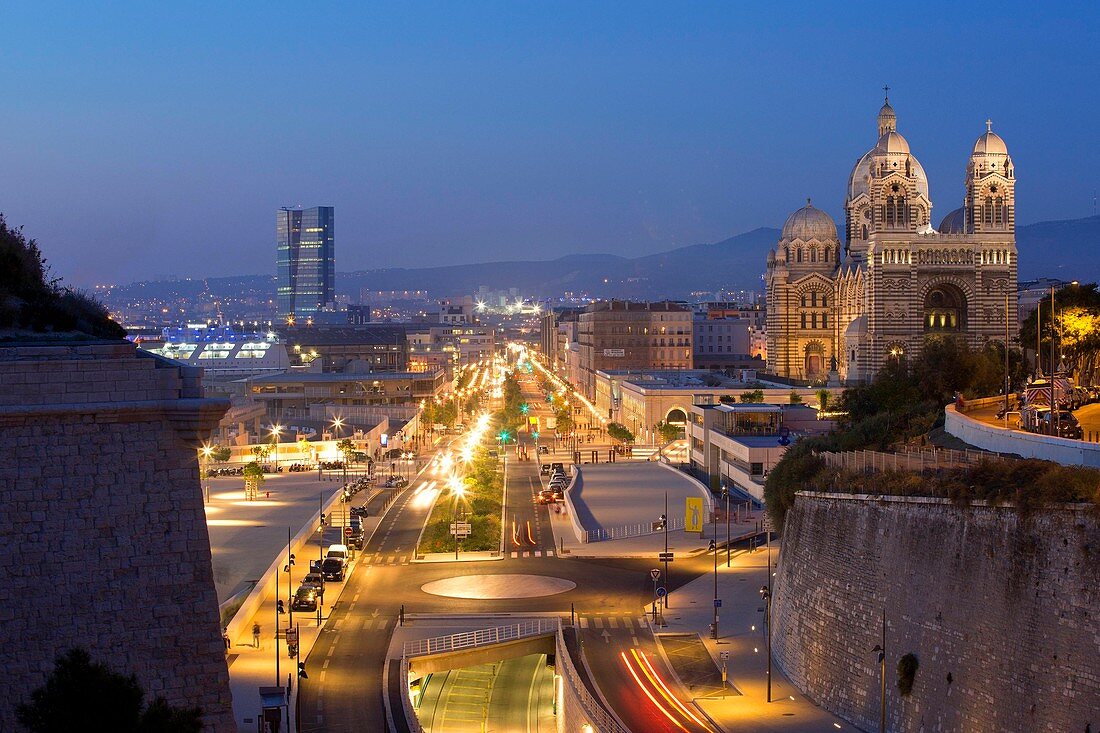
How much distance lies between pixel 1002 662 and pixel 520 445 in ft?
223

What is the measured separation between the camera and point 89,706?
43.6ft

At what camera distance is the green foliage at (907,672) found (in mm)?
23859

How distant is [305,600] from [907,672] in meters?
18.1

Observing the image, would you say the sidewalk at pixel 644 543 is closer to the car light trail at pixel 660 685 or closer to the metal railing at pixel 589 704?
the car light trail at pixel 660 685

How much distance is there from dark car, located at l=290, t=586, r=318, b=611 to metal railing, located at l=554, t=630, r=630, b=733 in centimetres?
871

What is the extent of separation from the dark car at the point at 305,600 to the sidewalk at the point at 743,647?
9633mm

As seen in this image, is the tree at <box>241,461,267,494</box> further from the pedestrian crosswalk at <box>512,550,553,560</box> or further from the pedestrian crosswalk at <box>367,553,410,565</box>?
the pedestrian crosswalk at <box>512,550,553,560</box>

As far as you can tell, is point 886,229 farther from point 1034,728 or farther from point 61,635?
point 61,635

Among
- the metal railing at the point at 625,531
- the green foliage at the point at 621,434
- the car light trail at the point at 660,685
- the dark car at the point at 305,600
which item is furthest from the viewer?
the green foliage at the point at 621,434

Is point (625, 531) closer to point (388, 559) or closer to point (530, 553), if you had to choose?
point (530, 553)

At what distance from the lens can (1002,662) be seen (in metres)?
21.2

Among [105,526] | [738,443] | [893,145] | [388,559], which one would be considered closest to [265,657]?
[388,559]

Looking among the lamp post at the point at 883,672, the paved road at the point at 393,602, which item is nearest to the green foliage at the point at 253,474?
the paved road at the point at 393,602

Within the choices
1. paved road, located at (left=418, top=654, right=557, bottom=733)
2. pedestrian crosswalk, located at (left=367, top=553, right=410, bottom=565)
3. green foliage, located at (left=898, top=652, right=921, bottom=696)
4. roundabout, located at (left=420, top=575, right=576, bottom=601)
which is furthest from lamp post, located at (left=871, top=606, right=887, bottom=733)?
pedestrian crosswalk, located at (left=367, top=553, right=410, bottom=565)
